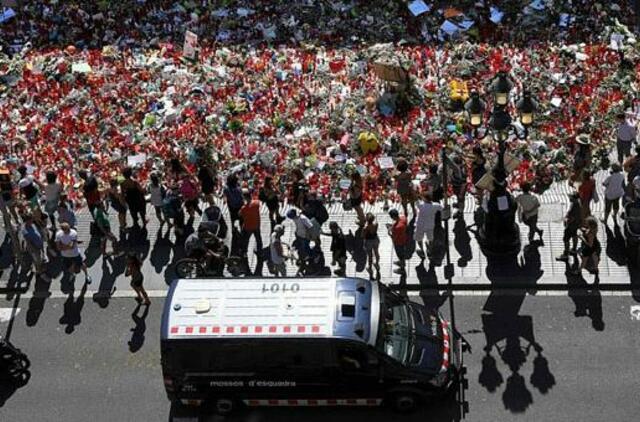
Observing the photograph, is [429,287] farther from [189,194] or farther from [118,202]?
[118,202]

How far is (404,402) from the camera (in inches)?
565

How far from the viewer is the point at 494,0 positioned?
25.5 m

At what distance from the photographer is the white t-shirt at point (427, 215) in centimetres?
1744

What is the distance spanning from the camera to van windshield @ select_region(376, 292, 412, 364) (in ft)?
46.7

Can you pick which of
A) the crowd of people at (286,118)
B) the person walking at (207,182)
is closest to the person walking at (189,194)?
the crowd of people at (286,118)

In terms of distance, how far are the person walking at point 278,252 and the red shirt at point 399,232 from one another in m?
2.18

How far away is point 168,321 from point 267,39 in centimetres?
1287

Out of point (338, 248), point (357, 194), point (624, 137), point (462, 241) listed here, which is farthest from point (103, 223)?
point (624, 137)

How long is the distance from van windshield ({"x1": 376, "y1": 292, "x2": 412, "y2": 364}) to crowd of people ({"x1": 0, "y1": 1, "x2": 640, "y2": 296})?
7.55 ft

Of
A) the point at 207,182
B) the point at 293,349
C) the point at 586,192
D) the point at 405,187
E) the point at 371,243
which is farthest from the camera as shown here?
the point at 207,182

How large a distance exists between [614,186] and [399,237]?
456 centimetres

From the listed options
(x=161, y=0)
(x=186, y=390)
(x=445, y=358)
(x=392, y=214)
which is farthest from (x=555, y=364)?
(x=161, y=0)

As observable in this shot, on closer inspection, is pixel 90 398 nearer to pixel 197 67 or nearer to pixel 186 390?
pixel 186 390

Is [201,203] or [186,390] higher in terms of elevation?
[201,203]
